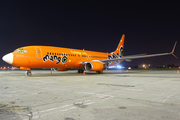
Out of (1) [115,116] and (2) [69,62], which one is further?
(2) [69,62]

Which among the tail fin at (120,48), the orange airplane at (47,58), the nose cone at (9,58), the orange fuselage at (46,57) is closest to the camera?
the nose cone at (9,58)

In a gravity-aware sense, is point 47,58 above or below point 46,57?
below

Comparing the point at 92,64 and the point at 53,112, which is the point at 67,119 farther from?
the point at 92,64

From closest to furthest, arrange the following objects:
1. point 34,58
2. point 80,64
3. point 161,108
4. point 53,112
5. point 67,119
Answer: point 67,119 → point 53,112 → point 161,108 → point 34,58 → point 80,64

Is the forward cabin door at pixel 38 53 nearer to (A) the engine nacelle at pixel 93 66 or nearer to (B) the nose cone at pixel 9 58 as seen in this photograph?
(B) the nose cone at pixel 9 58

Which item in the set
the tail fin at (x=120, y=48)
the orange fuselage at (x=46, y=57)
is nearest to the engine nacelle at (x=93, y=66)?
the orange fuselage at (x=46, y=57)

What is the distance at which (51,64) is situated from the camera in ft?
55.1

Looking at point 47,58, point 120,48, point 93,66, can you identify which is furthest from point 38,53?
point 120,48

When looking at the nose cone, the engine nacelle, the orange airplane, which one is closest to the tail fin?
the orange airplane

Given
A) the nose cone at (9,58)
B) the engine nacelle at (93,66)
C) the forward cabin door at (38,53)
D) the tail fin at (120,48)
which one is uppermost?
the tail fin at (120,48)

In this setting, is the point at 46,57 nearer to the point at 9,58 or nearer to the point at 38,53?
the point at 38,53

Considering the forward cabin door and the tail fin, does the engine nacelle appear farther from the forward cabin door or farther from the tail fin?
the tail fin

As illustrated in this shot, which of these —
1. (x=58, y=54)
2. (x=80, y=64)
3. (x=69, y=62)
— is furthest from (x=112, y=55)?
(x=58, y=54)

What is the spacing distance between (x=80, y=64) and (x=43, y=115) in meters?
17.2
